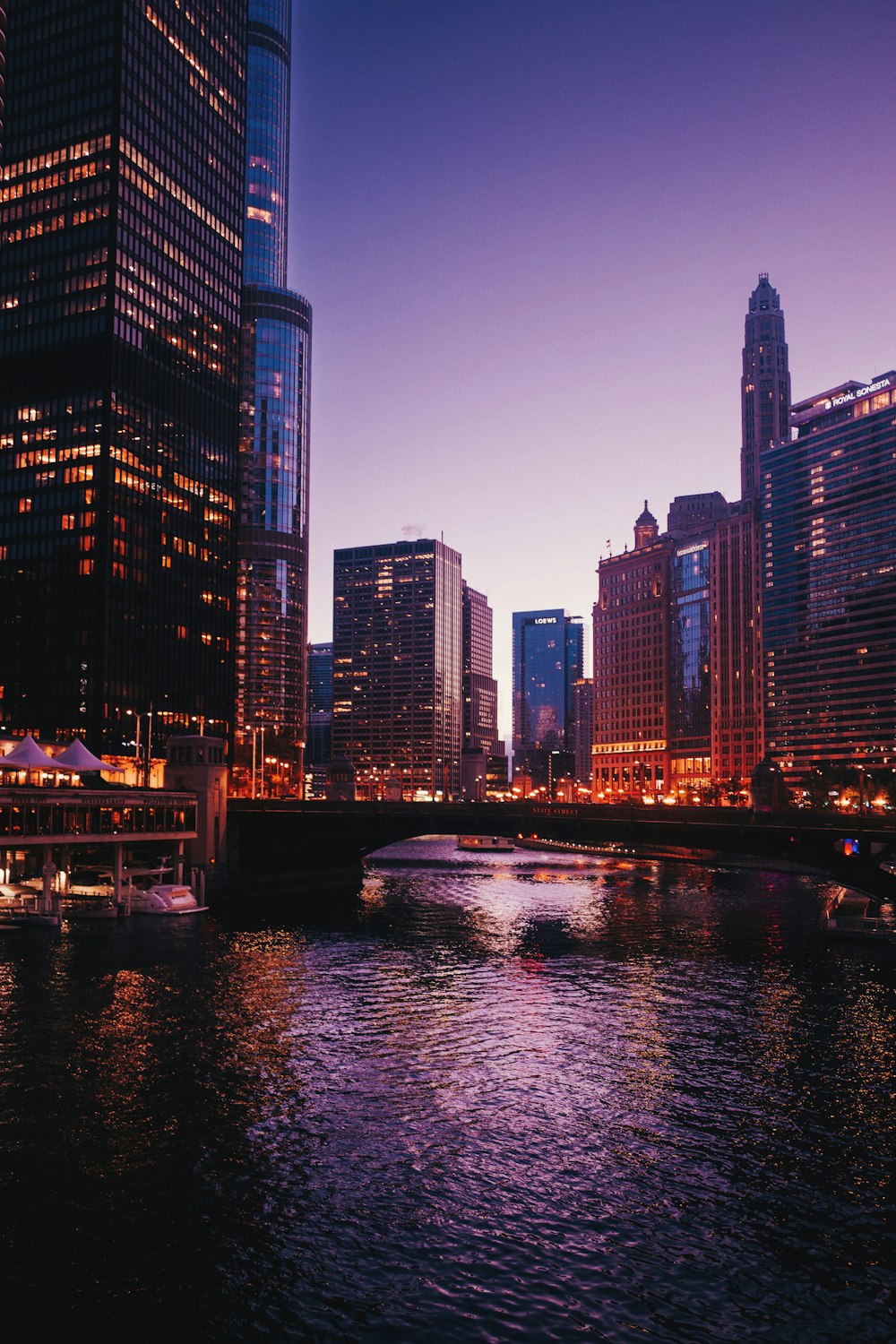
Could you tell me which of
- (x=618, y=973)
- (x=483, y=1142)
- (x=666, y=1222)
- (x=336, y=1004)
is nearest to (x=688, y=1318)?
(x=666, y=1222)

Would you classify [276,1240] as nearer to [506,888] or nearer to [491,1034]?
[491,1034]

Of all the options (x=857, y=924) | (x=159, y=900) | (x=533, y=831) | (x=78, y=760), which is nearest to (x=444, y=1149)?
(x=857, y=924)

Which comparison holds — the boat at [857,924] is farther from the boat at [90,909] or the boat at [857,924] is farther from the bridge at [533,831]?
the boat at [90,909]

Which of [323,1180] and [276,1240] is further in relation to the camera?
[323,1180]

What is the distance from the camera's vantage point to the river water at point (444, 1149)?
26266 millimetres

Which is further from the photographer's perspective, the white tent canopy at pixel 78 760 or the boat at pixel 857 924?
the white tent canopy at pixel 78 760

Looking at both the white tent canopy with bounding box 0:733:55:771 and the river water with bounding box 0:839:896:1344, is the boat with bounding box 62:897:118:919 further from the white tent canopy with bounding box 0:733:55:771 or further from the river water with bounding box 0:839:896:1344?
the river water with bounding box 0:839:896:1344

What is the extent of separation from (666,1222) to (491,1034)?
2329 cm

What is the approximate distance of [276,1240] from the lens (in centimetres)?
2958

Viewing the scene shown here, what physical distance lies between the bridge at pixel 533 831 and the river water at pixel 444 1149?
20.9 m

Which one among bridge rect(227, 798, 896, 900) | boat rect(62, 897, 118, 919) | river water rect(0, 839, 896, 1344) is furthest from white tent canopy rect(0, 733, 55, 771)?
river water rect(0, 839, 896, 1344)

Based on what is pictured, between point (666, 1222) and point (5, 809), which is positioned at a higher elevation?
point (5, 809)

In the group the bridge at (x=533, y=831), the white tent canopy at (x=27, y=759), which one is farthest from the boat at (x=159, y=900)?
the bridge at (x=533, y=831)

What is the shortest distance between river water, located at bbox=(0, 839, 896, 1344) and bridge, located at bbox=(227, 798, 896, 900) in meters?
20.9
